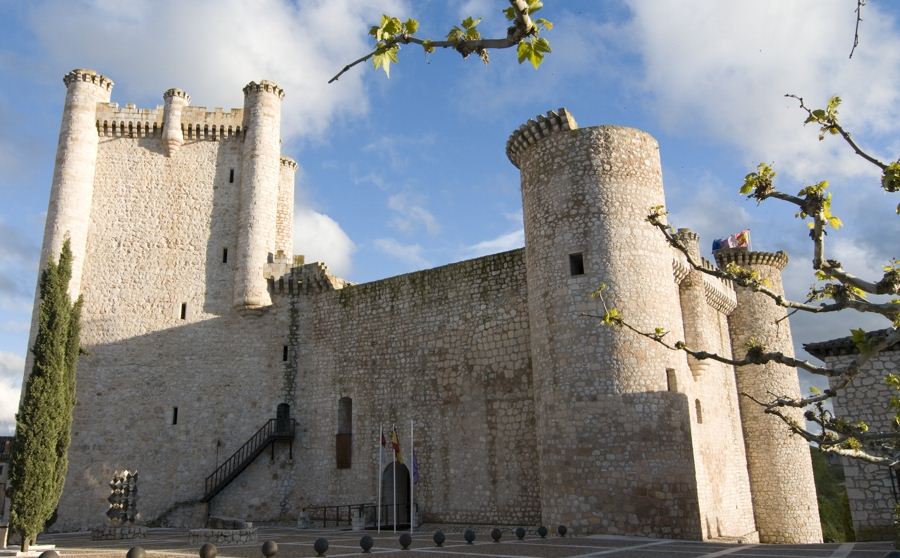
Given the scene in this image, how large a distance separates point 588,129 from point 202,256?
13741 mm

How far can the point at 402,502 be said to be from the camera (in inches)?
773

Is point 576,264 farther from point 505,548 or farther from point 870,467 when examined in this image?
point 870,467

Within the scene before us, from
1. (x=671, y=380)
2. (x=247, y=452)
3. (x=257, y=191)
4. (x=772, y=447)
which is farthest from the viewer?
(x=257, y=191)

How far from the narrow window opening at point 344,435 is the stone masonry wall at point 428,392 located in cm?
19

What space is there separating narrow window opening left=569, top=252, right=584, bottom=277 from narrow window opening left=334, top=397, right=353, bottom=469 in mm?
8677

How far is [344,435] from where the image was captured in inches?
803

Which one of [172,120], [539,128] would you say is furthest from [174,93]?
[539,128]

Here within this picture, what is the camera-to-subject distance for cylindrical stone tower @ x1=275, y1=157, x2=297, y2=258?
1024 inches

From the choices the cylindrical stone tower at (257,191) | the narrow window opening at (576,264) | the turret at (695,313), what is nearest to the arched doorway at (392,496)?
the cylindrical stone tower at (257,191)

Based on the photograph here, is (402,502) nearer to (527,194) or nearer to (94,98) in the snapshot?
(527,194)

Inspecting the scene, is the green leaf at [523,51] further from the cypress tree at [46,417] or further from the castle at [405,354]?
the cypress tree at [46,417]

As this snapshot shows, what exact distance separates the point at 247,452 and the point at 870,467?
16778mm

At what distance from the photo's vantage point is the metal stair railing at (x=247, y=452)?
20438 mm

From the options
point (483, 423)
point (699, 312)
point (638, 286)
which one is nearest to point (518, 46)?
point (638, 286)
